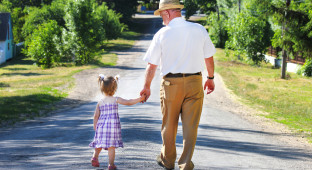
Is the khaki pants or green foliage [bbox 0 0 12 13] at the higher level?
green foliage [bbox 0 0 12 13]

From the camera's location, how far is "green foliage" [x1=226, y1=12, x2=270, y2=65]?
3000 centimetres

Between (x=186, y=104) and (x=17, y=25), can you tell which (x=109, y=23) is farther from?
(x=186, y=104)

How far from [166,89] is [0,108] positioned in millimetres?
9742

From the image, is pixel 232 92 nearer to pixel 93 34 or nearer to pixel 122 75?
pixel 122 75

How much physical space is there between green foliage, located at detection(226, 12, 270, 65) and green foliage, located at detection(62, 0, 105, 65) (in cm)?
1084

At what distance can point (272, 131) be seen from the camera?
34.3 feet

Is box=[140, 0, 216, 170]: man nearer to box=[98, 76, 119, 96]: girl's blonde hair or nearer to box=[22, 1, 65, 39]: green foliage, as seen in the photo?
box=[98, 76, 119, 96]: girl's blonde hair

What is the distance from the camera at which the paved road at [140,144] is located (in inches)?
241

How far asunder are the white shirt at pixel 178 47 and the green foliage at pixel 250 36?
84.4ft

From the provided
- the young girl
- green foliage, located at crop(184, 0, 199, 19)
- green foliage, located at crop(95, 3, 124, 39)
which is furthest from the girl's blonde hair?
green foliage, located at crop(184, 0, 199, 19)

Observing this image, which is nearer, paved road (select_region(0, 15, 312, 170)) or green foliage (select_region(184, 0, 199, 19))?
paved road (select_region(0, 15, 312, 170))

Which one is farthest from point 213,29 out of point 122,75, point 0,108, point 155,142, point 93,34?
point 155,142

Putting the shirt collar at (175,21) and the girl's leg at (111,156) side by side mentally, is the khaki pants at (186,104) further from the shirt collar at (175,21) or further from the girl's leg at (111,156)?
the girl's leg at (111,156)

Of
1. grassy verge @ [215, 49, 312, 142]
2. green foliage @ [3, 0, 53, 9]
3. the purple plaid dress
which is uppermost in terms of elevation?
green foliage @ [3, 0, 53, 9]
